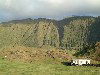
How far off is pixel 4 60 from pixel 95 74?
44.2 meters

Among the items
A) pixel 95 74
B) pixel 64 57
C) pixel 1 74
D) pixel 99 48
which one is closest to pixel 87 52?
pixel 99 48

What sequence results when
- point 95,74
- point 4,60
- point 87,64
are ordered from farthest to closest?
point 4,60
point 87,64
point 95,74

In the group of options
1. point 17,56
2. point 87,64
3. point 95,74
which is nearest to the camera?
point 95,74

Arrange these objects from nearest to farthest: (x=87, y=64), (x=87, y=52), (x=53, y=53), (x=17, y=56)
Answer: (x=87, y=64) → (x=17, y=56) → (x=53, y=53) → (x=87, y=52)

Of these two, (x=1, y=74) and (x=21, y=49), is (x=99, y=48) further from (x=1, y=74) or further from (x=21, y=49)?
(x=1, y=74)

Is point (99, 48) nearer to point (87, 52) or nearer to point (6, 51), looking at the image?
point (87, 52)

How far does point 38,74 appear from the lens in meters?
68.9

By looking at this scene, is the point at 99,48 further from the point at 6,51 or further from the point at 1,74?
the point at 1,74

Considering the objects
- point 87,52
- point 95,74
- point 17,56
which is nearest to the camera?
point 95,74

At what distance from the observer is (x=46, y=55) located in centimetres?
10944

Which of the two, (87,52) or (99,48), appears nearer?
(99,48)

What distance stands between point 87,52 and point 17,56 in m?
39.7

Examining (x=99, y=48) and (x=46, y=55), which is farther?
(x=99, y=48)

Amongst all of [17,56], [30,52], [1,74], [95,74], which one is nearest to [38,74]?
[1,74]
